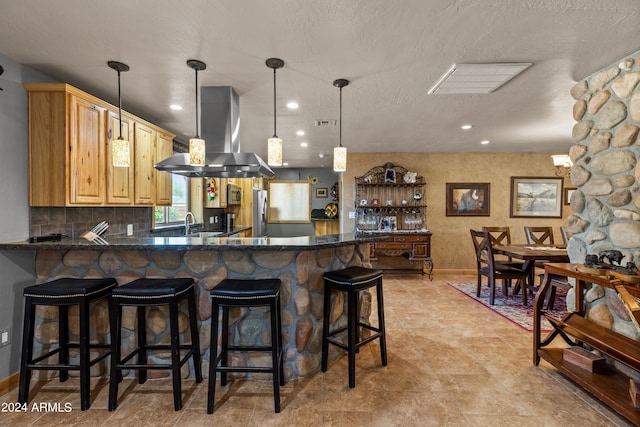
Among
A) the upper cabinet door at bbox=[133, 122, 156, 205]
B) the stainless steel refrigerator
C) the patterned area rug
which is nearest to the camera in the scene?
the upper cabinet door at bbox=[133, 122, 156, 205]

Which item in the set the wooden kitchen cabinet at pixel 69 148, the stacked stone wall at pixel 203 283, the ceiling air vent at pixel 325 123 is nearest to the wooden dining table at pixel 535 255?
the ceiling air vent at pixel 325 123

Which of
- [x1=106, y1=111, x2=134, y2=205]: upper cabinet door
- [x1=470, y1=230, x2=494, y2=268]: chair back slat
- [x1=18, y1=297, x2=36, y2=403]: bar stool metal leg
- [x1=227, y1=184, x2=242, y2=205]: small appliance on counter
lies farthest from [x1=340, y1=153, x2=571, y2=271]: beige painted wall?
[x1=18, y1=297, x2=36, y2=403]: bar stool metal leg

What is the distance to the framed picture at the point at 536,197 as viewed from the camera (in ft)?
18.6

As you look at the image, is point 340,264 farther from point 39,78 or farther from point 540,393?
point 39,78

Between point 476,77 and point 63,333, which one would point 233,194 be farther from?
point 476,77

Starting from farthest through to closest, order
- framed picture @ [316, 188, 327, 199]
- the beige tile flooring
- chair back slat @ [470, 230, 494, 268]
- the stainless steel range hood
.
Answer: framed picture @ [316, 188, 327, 199], chair back slat @ [470, 230, 494, 268], the stainless steel range hood, the beige tile flooring

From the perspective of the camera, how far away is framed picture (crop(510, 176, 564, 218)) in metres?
5.68

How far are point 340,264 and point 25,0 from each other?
246 centimetres

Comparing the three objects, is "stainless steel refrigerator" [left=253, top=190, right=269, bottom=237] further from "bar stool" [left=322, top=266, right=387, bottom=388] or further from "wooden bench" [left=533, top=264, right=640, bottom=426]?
"wooden bench" [left=533, top=264, right=640, bottom=426]

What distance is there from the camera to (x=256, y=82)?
8.34 ft

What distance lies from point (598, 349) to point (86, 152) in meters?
3.90

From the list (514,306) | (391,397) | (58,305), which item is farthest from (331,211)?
(58,305)

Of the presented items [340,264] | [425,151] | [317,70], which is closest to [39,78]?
[317,70]

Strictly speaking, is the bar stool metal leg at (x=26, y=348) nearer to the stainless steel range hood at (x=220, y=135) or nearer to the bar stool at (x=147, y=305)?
the bar stool at (x=147, y=305)
